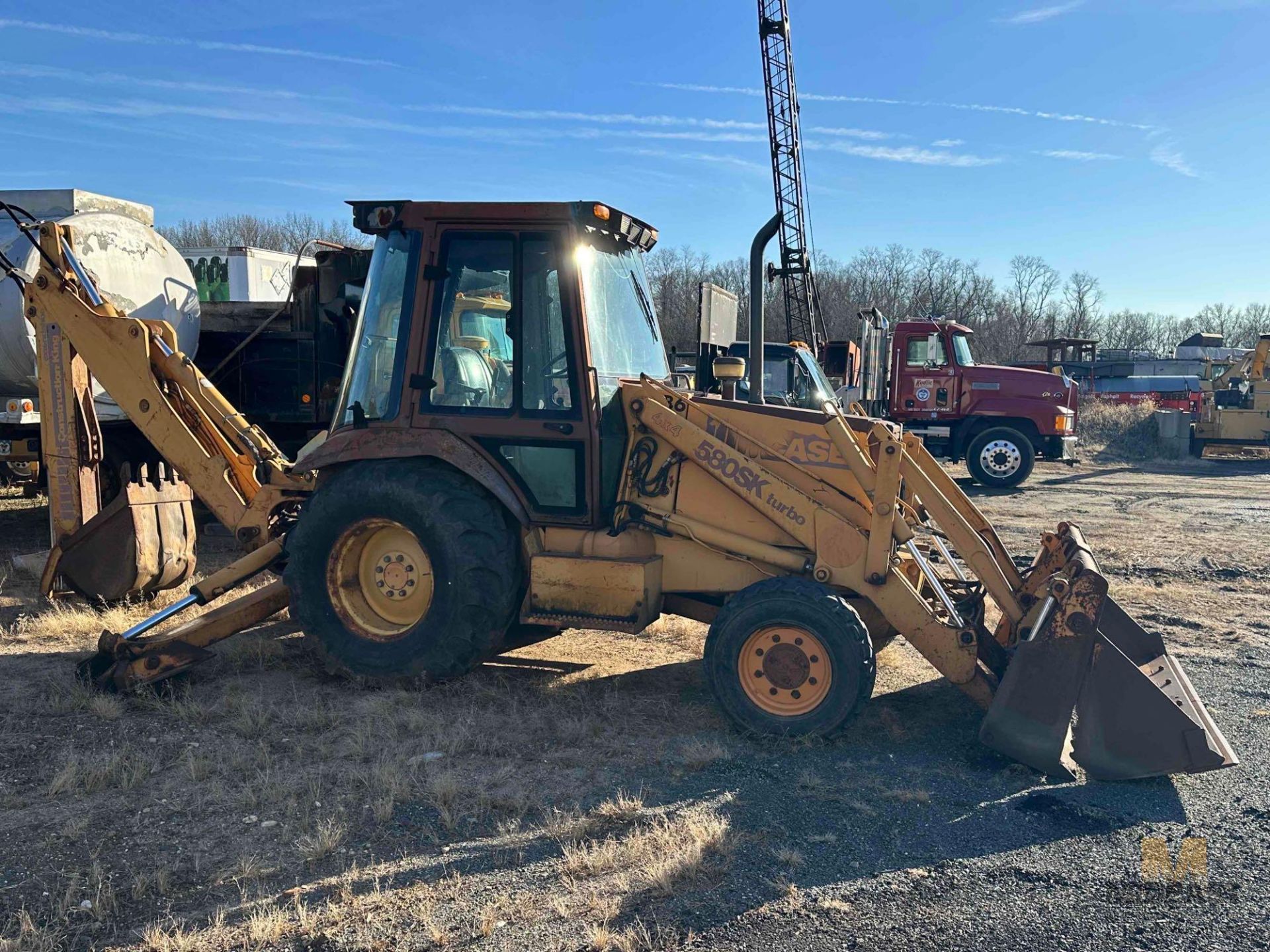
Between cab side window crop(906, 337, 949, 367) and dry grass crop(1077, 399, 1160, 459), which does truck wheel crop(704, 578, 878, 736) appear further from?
dry grass crop(1077, 399, 1160, 459)

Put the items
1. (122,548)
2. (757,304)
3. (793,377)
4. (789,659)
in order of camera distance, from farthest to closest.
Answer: (793,377) → (122,548) → (757,304) → (789,659)

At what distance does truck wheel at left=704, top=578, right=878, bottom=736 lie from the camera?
14.1ft

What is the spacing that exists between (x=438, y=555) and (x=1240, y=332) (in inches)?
3018

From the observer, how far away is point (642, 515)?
498cm

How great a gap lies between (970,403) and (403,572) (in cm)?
1236

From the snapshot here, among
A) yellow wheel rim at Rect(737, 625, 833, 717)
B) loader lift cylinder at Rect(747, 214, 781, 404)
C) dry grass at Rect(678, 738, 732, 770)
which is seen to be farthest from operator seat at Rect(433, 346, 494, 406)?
dry grass at Rect(678, 738, 732, 770)

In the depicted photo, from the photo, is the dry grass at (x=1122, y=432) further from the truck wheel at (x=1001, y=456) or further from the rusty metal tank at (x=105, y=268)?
the rusty metal tank at (x=105, y=268)

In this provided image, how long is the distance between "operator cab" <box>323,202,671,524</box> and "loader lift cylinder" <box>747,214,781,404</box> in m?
0.71

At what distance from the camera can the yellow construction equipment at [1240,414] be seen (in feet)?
68.7

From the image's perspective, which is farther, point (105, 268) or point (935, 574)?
point (105, 268)

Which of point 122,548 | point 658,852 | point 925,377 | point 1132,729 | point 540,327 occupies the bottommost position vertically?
point 658,852

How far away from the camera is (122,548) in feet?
21.1

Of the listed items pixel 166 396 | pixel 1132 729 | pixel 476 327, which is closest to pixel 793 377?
pixel 476 327

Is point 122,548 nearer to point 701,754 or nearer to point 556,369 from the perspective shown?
point 556,369
